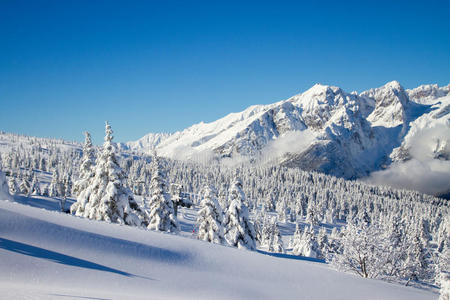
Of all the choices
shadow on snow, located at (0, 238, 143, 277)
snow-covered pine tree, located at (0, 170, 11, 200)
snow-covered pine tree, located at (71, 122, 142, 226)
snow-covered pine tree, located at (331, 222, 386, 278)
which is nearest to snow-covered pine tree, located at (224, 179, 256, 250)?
snow-covered pine tree, located at (331, 222, 386, 278)

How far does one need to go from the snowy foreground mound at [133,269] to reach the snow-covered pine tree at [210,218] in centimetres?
1577

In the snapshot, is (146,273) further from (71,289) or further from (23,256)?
A: (23,256)

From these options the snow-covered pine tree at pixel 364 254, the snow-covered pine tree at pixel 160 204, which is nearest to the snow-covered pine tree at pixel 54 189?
the snow-covered pine tree at pixel 160 204

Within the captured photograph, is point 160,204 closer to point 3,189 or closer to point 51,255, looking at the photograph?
point 3,189

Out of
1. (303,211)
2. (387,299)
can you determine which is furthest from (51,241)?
(303,211)

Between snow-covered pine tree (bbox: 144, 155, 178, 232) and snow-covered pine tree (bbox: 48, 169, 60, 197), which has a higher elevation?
snow-covered pine tree (bbox: 144, 155, 178, 232)

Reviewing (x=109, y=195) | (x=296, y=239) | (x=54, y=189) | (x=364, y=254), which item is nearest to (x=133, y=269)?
(x=109, y=195)

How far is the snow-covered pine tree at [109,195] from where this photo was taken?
82.3 ft

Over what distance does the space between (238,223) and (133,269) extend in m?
21.5

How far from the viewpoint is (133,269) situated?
12758 millimetres

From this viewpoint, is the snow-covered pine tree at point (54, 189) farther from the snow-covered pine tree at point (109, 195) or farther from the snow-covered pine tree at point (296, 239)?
the snow-covered pine tree at point (109, 195)

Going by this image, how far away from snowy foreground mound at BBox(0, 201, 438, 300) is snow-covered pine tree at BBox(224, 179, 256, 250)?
54.8 ft

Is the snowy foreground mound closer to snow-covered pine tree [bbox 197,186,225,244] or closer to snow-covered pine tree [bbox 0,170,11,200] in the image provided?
snow-covered pine tree [bbox 0,170,11,200]

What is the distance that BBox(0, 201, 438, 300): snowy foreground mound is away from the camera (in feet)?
35.5
